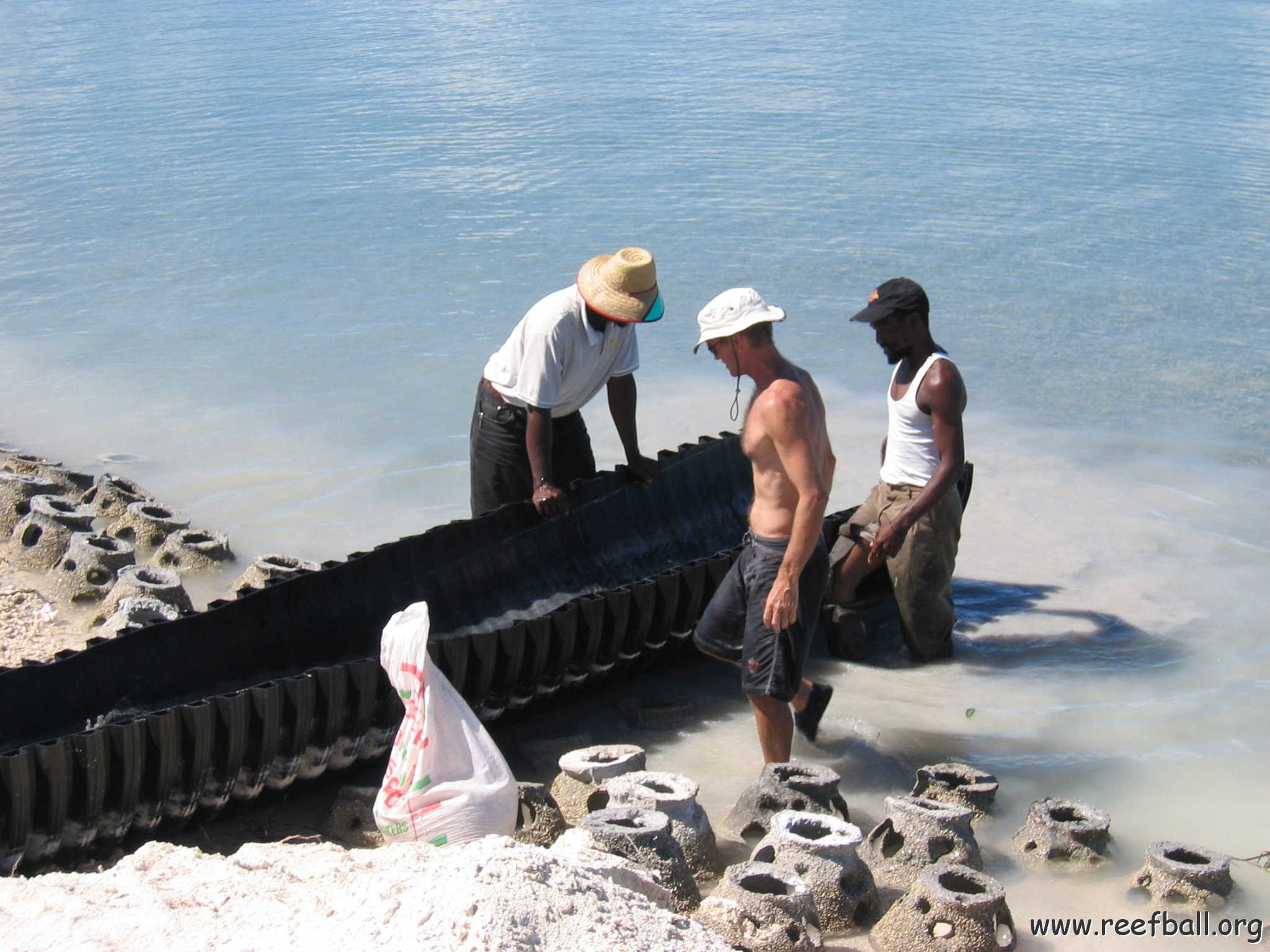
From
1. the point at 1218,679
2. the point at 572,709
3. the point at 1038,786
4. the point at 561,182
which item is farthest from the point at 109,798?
the point at 561,182

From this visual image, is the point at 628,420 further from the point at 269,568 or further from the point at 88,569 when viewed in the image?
the point at 88,569

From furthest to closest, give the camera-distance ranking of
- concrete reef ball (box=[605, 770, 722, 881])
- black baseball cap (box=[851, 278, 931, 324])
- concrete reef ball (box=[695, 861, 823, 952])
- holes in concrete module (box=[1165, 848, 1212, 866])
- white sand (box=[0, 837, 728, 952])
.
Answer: black baseball cap (box=[851, 278, 931, 324])
holes in concrete module (box=[1165, 848, 1212, 866])
concrete reef ball (box=[605, 770, 722, 881])
concrete reef ball (box=[695, 861, 823, 952])
white sand (box=[0, 837, 728, 952])

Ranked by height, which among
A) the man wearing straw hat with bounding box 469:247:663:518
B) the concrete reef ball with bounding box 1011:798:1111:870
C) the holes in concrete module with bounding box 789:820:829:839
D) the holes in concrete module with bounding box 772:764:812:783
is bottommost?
the concrete reef ball with bounding box 1011:798:1111:870

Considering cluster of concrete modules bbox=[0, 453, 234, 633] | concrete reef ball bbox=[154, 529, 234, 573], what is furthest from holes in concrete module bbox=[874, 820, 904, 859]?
concrete reef ball bbox=[154, 529, 234, 573]

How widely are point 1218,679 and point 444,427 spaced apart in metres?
6.30

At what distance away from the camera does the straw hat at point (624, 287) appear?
5.51m

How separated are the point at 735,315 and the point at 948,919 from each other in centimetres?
218

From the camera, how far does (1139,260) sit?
14500 mm

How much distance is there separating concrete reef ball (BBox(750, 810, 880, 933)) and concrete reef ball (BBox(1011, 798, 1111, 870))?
0.85 meters

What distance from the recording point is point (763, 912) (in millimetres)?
3953

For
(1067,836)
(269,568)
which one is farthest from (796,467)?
(269,568)

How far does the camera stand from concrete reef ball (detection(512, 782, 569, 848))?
15.0ft

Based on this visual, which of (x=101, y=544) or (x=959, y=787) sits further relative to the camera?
(x=101, y=544)

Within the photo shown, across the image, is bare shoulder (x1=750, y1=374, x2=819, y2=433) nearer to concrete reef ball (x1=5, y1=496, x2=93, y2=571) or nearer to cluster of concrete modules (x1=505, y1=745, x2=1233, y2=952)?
cluster of concrete modules (x1=505, y1=745, x2=1233, y2=952)
